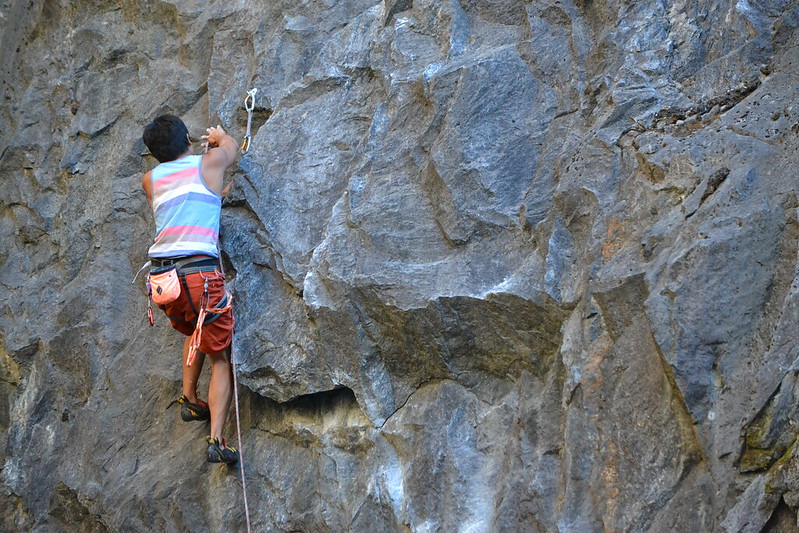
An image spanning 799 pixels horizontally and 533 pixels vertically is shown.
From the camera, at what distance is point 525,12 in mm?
4707

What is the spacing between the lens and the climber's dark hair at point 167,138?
15.8ft

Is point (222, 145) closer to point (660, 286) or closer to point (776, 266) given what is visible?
point (660, 286)

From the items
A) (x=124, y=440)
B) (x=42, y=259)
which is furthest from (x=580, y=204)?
(x=42, y=259)

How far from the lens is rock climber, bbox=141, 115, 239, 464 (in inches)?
183

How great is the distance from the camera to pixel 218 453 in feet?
15.3

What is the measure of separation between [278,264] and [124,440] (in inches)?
57.8

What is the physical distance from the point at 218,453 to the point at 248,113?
209 centimetres

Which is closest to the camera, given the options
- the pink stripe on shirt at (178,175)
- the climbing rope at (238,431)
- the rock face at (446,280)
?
the rock face at (446,280)

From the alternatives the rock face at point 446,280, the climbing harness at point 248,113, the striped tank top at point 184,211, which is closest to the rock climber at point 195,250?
the striped tank top at point 184,211

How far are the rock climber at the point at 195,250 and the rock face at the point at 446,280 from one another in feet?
0.57

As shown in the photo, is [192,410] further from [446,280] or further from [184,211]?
[446,280]

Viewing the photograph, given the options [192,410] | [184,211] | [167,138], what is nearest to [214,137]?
[167,138]

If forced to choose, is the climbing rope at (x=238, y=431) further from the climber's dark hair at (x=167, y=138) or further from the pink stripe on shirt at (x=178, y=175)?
the climber's dark hair at (x=167, y=138)

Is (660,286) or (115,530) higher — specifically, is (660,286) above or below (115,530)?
above
